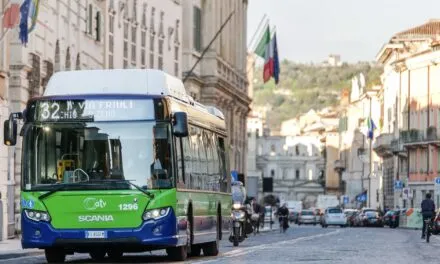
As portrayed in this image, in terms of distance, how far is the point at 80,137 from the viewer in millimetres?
26328

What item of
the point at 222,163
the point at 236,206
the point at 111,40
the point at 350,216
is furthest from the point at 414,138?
the point at 222,163

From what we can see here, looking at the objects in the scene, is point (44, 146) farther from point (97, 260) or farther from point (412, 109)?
point (412, 109)

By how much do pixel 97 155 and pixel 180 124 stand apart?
1.45 metres

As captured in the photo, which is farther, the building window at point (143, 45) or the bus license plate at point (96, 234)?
the building window at point (143, 45)

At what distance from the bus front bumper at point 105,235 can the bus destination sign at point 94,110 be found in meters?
1.70

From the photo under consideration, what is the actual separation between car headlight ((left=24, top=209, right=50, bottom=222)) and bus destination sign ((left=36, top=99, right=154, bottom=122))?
5.05 feet

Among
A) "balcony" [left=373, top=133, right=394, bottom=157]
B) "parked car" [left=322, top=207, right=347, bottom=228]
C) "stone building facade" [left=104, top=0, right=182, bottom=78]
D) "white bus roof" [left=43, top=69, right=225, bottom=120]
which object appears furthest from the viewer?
"balcony" [left=373, top=133, right=394, bottom=157]

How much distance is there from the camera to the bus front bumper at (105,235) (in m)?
25.9

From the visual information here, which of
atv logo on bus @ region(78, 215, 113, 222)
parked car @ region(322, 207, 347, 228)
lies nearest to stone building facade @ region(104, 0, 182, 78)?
parked car @ region(322, 207, 347, 228)

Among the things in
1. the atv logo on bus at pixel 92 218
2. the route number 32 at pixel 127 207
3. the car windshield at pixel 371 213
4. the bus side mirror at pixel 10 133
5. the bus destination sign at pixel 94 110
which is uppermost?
the bus destination sign at pixel 94 110

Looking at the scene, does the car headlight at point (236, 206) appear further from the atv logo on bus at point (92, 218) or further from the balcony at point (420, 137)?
the balcony at point (420, 137)

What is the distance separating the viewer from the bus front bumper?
2589 cm

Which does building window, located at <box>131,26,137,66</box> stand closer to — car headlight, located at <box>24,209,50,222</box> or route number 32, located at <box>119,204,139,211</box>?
car headlight, located at <box>24,209,50,222</box>

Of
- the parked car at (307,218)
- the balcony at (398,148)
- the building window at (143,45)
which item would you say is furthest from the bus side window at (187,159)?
the parked car at (307,218)
